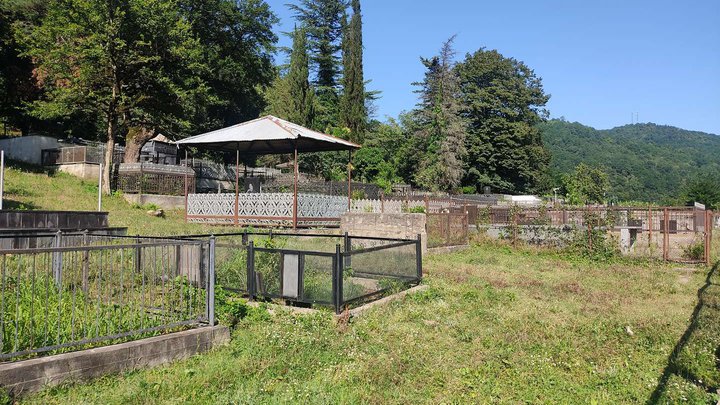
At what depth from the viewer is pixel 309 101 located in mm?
44969

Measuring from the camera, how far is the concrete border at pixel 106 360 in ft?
14.6

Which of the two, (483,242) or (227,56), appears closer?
(483,242)

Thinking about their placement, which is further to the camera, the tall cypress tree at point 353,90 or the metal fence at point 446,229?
the tall cypress tree at point 353,90

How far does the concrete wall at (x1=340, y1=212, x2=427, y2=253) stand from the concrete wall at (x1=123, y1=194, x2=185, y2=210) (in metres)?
12.2

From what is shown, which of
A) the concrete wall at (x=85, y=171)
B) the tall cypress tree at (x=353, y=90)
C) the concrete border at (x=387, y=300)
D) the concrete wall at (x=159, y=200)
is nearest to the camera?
the concrete border at (x=387, y=300)

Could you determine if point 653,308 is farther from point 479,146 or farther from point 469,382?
point 479,146

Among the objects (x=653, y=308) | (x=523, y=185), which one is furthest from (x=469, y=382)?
(x=523, y=185)

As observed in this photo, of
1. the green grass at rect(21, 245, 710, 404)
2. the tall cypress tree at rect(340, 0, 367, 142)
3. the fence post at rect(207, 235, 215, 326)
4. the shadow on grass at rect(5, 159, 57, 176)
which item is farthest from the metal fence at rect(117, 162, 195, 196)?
the tall cypress tree at rect(340, 0, 367, 142)

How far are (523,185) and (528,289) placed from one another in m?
50.2

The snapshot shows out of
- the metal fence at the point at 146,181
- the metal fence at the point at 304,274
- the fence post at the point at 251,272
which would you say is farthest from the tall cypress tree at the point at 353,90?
the fence post at the point at 251,272

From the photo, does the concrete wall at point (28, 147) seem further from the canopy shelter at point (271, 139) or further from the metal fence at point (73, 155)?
the canopy shelter at point (271, 139)

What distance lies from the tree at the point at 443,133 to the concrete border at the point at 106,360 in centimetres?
4393

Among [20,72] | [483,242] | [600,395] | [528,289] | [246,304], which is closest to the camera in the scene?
[600,395]

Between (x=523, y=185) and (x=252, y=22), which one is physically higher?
(x=252, y=22)
